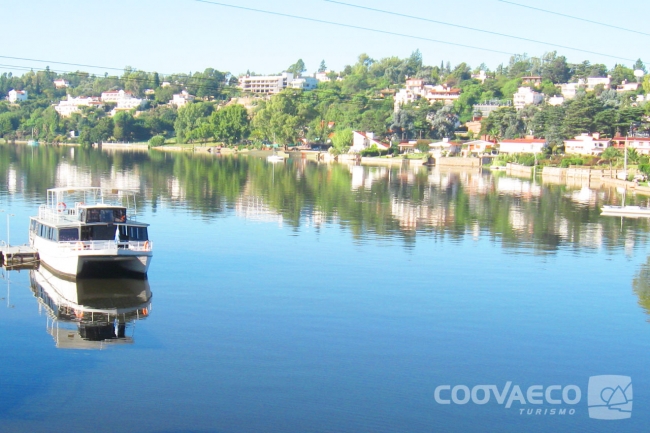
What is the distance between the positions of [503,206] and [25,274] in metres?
27.8

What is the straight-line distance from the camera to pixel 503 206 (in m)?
42.7

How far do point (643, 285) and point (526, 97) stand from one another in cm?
11647

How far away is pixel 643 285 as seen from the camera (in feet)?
72.5

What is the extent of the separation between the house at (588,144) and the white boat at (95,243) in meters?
65.6

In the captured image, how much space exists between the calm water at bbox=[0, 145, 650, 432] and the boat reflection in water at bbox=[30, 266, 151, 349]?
81mm

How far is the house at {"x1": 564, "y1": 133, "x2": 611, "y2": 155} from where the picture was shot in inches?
3091

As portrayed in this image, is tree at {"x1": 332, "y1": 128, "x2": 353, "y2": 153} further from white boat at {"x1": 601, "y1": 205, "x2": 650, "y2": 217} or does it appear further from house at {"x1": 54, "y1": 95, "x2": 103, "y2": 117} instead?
house at {"x1": 54, "y1": 95, "x2": 103, "y2": 117}

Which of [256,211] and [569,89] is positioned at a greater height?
[569,89]

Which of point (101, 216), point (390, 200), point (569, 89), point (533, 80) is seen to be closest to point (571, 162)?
point (390, 200)

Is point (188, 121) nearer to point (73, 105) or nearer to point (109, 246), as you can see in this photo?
point (73, 105)

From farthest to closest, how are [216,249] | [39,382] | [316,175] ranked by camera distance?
[316,175] < [216,249] < [39,382]

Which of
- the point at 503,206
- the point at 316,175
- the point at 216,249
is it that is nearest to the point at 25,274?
the point at 216,249

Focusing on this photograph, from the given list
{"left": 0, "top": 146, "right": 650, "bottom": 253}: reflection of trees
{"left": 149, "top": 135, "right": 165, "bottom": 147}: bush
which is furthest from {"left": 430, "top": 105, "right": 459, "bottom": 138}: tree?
{"left": 149, "top": 135, "right": 165, "bottom": 147}: bush

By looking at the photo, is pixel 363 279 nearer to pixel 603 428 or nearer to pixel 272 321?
pixel 272 321
